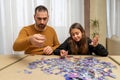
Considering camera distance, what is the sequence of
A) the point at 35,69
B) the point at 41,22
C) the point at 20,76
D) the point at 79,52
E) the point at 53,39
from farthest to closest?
the point at 53,39, the point at 41,22, the point at 79,52, the point at 35,69, the point at 20,76

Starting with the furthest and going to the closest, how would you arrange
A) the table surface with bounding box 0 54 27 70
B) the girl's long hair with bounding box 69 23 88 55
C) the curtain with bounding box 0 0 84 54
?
1. the curtain with bounding box 0 0 84 54
2. the girl's long hair with bounding box 69 23 88 55
3. the table surface with bounding box 0 54 27 70

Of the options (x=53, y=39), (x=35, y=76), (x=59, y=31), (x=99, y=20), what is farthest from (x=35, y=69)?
(x=99, y=20)

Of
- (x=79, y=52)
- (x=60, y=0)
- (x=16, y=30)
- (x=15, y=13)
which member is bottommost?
(x=79, y=52)

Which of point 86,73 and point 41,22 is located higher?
point 41,22

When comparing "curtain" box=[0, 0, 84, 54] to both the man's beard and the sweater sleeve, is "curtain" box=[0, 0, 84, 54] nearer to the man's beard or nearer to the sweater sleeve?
the man's beard

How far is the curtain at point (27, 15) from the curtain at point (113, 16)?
25.4 inches

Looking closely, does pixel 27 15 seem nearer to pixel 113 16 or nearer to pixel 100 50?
pixel 113 16

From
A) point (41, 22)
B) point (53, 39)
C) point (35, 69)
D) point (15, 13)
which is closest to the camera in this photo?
point (35, 69)

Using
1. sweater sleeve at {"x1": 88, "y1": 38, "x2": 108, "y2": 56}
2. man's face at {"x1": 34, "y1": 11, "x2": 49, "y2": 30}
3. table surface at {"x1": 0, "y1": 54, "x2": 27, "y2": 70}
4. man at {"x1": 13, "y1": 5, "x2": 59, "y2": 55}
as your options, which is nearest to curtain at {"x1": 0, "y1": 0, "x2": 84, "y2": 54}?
man at {"x1": 13, "y1": 5, "x2": 59, "y2": 55}

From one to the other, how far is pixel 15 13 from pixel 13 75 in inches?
94.9

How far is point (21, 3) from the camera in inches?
132

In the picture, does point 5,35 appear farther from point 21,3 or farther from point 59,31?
point 59,31

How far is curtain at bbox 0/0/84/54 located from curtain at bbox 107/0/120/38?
0.65 meters

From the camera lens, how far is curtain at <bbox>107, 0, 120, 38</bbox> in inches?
148
